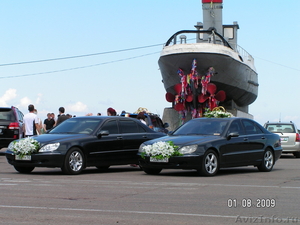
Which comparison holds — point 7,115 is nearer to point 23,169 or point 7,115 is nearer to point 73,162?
point 23,169

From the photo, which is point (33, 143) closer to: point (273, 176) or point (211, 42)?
point (273, 176)

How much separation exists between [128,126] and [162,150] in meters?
2.44

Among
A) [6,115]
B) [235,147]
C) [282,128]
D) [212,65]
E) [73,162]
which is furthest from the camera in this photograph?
[212,65]

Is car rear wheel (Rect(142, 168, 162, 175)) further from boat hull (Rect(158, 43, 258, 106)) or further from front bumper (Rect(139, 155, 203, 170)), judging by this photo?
boat hull (Rect(158, 43, 258, 106))

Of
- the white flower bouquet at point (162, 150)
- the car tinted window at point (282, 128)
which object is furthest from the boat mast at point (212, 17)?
the white flower bouquet at point (162, 150)

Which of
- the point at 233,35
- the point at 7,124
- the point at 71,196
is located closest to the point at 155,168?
the point at 71,196

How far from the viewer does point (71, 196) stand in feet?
30.0

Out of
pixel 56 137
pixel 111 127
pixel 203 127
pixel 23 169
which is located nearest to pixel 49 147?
pixel 56 137

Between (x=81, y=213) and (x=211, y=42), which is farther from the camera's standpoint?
(x=211, y=42)

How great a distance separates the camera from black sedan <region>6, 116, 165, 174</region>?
525 inches

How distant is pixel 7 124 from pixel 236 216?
54.0 feet

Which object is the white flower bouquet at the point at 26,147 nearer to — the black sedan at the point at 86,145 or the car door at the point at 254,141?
the black sedan at the point at 86,145

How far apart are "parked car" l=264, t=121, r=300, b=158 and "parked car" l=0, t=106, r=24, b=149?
33.4 ft

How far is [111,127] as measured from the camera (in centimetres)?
1492
